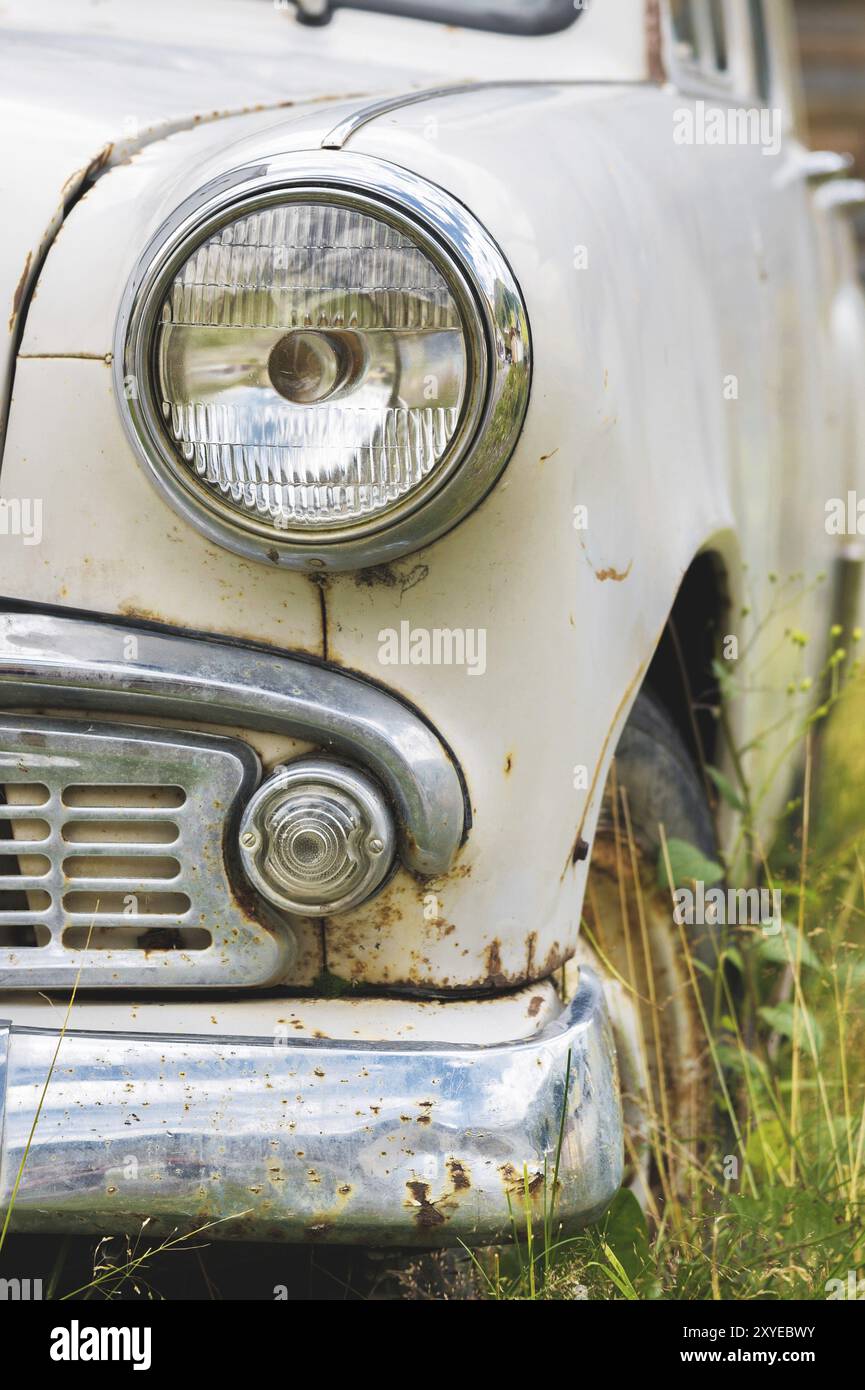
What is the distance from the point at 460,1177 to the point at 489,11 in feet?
5.71

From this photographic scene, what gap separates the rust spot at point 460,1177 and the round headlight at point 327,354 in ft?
1.90

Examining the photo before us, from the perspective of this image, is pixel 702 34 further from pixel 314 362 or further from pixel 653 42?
pixel 314 362

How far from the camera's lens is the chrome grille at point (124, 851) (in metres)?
1.41

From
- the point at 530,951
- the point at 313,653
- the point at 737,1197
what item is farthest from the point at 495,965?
the point at 737,1197

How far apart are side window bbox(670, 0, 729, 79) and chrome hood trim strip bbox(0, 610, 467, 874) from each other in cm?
153

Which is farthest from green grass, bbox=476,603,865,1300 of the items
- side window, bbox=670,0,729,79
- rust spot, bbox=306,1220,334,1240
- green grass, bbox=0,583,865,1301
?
side window, bbox=670,0,729,79

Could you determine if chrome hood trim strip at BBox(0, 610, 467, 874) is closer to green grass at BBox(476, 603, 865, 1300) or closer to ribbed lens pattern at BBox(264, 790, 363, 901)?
ribbed lens pattern at BBox(264, 790, 363, 901)

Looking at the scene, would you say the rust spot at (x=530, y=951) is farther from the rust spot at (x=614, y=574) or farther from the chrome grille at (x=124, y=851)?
the rust spot at (x=614, y=574)

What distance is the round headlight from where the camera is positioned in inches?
51.9

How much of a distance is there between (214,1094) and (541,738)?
0.46 m

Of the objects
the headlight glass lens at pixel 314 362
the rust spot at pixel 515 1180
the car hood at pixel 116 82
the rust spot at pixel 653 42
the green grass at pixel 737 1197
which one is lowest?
the green grass at pixel 737 1197

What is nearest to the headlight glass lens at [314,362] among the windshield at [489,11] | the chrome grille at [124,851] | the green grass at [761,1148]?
the chrome grille at [124,851]
